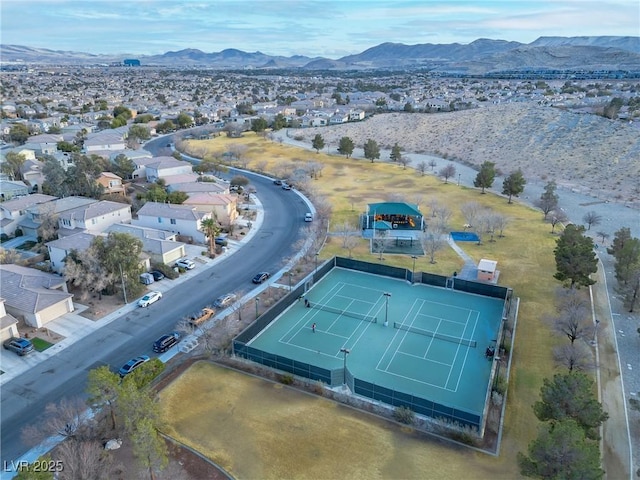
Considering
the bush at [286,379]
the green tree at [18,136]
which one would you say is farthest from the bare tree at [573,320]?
the green tree at [18,136]

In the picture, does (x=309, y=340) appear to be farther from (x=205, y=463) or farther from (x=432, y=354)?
(x=205, y=463)

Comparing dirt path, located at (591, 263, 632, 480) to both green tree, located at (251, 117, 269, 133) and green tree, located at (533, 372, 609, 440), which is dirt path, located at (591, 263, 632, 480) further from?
green tree, located at (251, 117, 269, 133)

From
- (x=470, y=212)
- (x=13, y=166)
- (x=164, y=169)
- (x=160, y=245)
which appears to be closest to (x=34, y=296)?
(x=160, y=245)

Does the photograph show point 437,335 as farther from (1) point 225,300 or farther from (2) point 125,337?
(2) point 125,337

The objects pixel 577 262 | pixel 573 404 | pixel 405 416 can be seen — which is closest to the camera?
pixel 573 404

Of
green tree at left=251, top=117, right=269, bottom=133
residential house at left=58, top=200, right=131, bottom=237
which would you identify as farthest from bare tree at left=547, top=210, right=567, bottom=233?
green tree at left=251, top=117, right=269, bottom=133
